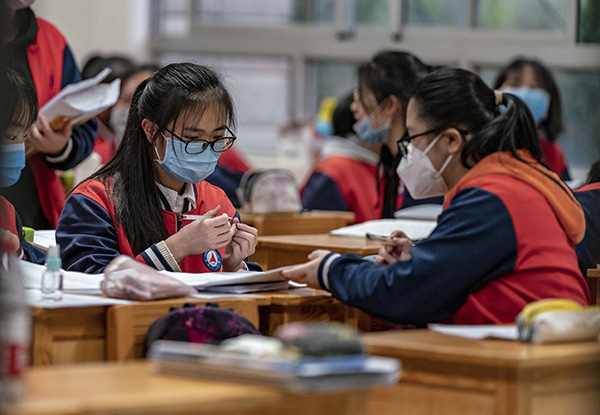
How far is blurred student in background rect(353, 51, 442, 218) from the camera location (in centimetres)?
377

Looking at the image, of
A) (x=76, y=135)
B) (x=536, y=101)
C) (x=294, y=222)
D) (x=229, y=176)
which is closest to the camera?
(x=76, y=135)

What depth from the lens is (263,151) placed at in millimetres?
7602

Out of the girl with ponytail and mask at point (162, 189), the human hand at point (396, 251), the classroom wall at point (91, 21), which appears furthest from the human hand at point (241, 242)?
the classroom wall at point (91, 21)

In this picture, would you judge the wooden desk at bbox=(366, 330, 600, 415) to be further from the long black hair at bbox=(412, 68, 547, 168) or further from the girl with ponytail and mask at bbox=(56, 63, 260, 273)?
the girl with ponytail and mask at bbox=(56, 63, 260, 273)

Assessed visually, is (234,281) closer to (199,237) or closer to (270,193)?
(199,237)

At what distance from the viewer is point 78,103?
3.06 m

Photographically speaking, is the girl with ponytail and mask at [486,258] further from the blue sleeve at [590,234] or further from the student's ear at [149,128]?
the student's ear at [149,128]

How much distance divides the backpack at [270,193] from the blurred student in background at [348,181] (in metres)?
0.36

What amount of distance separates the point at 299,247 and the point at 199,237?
0.72 m

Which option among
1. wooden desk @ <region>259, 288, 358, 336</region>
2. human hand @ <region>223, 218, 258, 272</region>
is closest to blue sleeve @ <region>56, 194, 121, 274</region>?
human hand @ <region>223, 218, 258, 272</region>

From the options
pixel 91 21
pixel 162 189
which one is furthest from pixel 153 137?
pixel 91 21

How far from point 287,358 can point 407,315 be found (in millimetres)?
670

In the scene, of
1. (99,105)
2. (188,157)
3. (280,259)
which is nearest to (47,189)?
(99,105)

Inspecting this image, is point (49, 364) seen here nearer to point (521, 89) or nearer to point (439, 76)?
point (439, 76)
